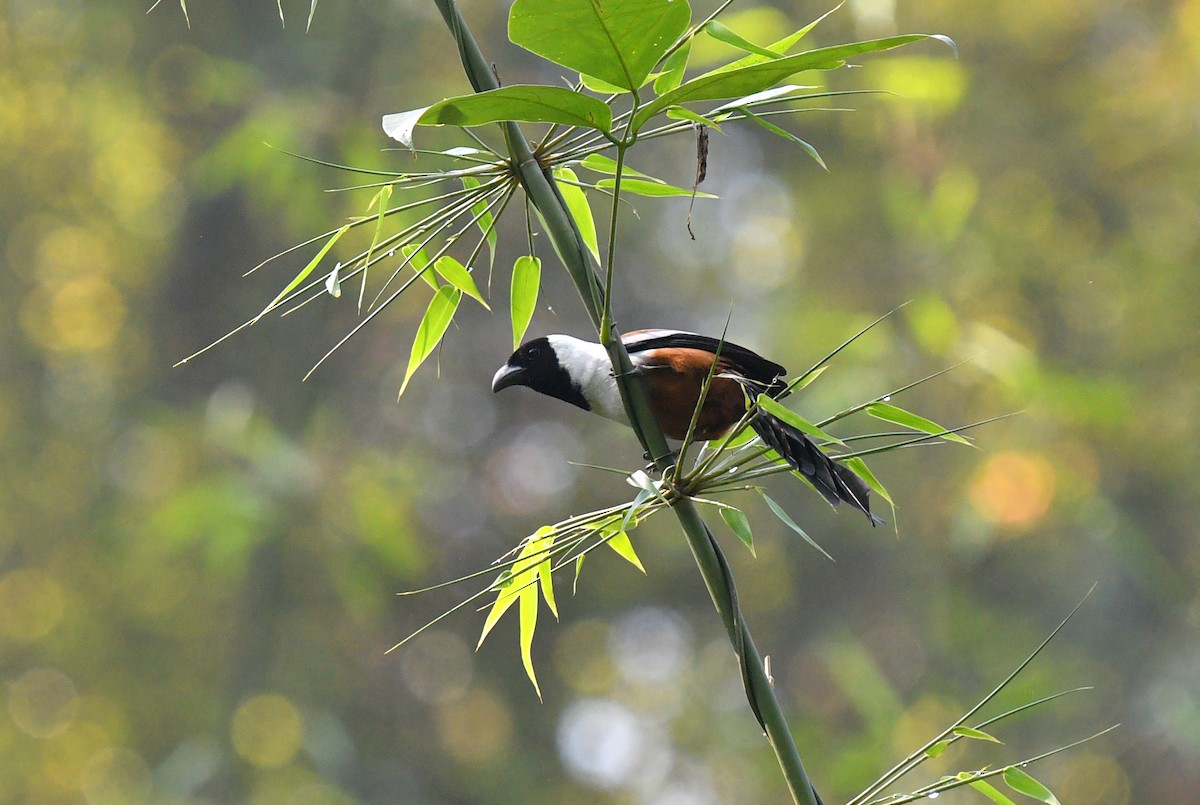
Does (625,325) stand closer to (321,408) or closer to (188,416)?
(321,408)

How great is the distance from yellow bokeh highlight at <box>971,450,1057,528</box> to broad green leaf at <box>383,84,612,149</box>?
15.2 ft

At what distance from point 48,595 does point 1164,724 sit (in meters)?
5.61

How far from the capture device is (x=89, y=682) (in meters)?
6.00

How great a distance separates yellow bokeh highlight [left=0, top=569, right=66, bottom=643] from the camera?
19.9 feet

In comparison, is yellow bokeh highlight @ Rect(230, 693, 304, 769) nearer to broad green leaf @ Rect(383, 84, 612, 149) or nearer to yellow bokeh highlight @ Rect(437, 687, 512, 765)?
yellow bokeh highlight @ Rect(437, 687, 512, 765)

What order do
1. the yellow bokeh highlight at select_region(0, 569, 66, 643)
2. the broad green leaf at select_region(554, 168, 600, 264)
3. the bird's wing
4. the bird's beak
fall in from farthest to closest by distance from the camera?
the yellow bokeh highlight at select_region(0, 569, 66, 643), the bird's beak, the bird's wing, the broad green leaf at select_region(554, 168, 600, 264)

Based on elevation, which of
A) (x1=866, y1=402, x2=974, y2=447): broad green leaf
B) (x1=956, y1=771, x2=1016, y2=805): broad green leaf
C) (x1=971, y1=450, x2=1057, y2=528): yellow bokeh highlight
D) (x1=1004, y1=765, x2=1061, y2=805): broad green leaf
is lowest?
(x1=971, y1=450, x2=1057, y2=528): yellow bokeh highlight

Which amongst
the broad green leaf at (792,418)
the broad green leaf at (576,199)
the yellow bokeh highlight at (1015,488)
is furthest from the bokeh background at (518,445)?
the broad green leaf at (792,418)

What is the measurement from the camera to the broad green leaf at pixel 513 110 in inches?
24.0

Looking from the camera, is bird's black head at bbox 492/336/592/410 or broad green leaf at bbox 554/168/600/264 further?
bird's black head at bbox 492/336/592/410

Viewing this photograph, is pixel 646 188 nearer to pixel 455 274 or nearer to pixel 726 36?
pixel 455 274

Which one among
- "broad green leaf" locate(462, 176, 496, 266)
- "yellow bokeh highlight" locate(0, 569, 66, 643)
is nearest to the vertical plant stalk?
"broad green leaf" locate(462, 176, 496, 266)

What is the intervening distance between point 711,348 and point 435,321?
57 centimetres

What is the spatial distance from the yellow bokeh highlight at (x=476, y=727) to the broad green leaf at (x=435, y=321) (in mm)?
5535
